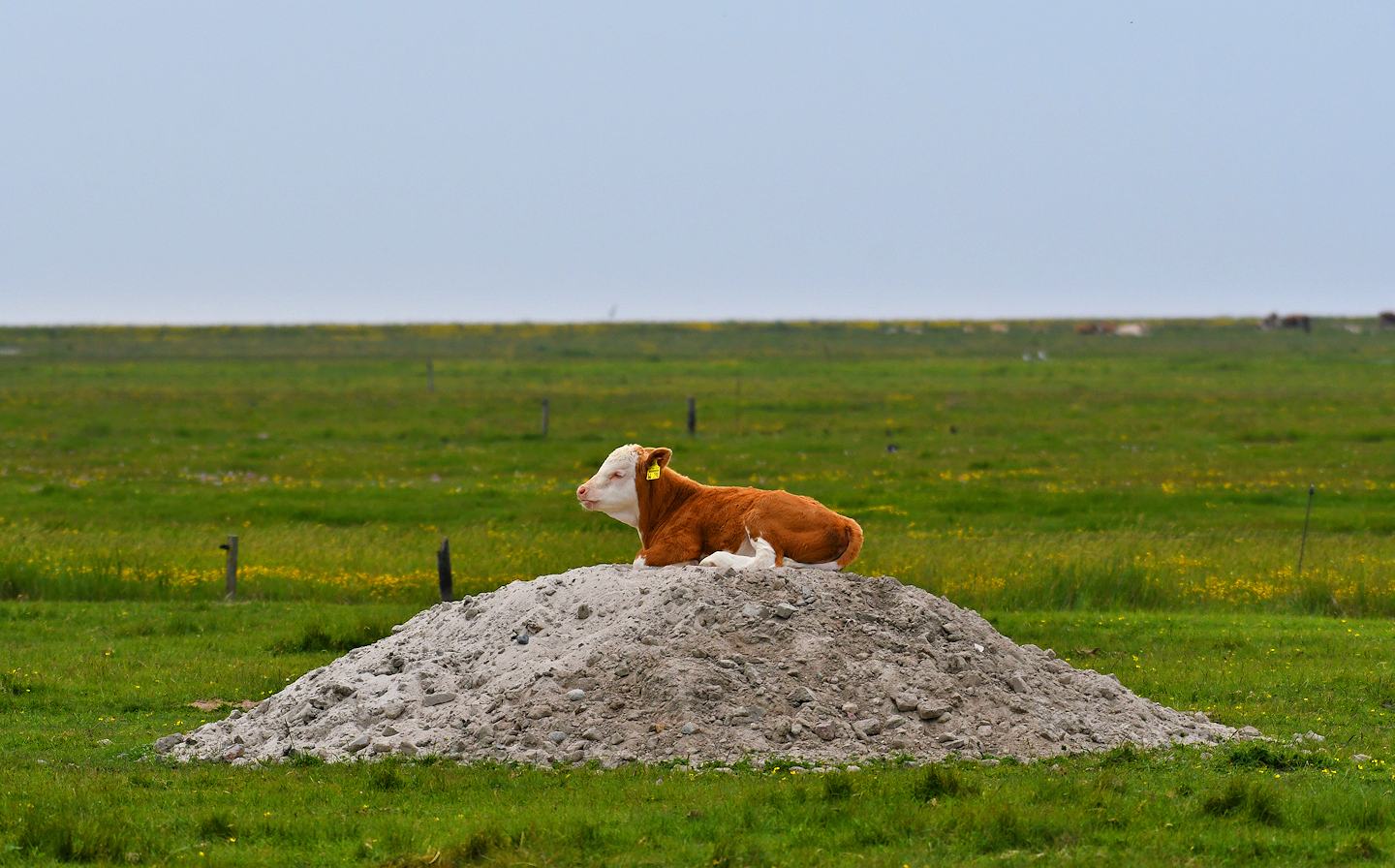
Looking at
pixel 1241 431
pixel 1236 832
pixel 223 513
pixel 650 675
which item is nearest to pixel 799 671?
pixel 650 675

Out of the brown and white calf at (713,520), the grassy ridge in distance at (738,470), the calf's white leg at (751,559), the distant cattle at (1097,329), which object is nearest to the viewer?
the calf's white leg at (751,559)

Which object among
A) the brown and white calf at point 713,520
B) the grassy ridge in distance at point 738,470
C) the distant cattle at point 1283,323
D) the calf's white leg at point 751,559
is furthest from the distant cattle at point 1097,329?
the calf's white leg at point 751,559

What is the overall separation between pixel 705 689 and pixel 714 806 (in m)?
1.85

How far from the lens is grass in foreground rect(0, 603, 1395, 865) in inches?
318

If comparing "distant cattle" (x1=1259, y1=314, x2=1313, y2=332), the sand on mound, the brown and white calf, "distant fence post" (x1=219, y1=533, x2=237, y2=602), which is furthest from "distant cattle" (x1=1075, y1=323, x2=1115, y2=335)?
the brown and white calf

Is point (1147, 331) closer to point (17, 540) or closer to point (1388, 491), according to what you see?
point (1388, 491)

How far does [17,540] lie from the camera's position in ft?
72.4

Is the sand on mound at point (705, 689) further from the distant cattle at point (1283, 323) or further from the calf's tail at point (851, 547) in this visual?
the distant cattle at point (1283, 323)

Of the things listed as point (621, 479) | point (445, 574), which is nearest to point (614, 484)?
point (621, 479)

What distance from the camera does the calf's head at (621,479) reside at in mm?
11805

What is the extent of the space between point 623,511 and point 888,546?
1020cm

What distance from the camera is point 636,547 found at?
2147 cm

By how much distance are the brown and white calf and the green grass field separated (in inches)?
101

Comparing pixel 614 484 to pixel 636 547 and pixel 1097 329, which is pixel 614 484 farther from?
pixel 1097 329
